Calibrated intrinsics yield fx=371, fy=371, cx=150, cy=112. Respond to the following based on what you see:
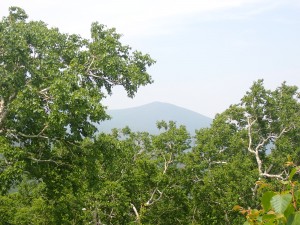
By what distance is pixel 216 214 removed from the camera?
1126 inches

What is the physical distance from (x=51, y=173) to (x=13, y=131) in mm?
2562

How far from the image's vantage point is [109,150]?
16.6 meters

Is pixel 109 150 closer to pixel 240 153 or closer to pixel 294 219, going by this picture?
pixel 294 219

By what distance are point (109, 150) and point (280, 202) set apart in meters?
14.8

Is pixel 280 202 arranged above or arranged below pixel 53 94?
below

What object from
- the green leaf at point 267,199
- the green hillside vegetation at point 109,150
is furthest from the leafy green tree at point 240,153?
the green leaf at point 267,199

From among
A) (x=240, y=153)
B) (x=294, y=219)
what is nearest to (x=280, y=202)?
(x=294, y=219)

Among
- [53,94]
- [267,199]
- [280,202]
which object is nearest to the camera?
[280,202]

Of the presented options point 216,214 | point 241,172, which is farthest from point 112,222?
point 241,172

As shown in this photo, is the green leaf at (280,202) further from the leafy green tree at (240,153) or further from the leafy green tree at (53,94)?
the leafy green tree at (240,153)

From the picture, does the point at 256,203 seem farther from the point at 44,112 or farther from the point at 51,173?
the point at 44,112

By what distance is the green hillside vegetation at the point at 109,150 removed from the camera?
14.6 meters

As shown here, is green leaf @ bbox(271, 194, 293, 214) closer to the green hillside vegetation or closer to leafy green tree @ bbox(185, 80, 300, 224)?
the green hillside vegetation

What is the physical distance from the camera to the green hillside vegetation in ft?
47.8
